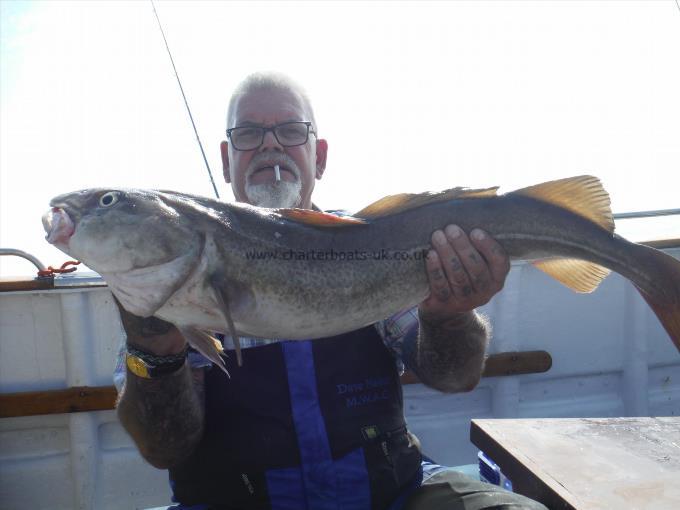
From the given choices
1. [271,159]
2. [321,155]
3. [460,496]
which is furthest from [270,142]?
[460,496]

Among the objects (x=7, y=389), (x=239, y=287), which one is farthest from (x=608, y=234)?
(x=7, y=389)

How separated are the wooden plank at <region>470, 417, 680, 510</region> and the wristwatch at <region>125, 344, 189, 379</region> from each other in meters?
1.53

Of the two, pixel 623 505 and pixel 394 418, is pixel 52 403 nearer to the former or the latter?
pixel 394 418

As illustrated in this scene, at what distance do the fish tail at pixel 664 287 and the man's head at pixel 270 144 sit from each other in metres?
1.97

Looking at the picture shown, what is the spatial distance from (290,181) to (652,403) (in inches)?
154

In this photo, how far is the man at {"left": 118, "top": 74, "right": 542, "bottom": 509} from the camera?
2.47m

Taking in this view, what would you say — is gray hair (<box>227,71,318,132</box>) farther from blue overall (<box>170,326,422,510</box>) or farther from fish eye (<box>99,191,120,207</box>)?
blue overall (<box>170,326,422,510</box>)

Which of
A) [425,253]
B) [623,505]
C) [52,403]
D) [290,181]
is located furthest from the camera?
[52,403]

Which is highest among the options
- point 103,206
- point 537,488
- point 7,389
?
point 103,206

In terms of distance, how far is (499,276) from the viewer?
2533 millimetres

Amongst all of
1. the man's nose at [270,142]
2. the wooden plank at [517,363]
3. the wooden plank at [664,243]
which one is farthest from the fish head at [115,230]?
the wooden plank at [664,243]

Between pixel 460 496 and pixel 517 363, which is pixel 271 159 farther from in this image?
pixel 517 363

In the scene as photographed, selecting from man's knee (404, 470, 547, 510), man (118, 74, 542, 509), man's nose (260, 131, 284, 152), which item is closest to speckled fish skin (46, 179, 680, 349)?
man (118, 74, 542, 509)

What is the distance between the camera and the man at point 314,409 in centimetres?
247
